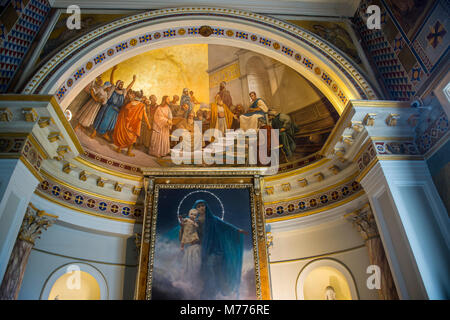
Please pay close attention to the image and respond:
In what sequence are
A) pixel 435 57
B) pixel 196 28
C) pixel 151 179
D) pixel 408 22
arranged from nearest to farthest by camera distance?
pixel 435 57 → pixel 408 22 → pixel 196 28 → pixel 151 179

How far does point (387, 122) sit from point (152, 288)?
5.62 meters

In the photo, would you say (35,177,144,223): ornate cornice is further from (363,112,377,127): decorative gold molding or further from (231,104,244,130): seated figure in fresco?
(363,112,377,127): decorative gold molding

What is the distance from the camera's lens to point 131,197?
784cm

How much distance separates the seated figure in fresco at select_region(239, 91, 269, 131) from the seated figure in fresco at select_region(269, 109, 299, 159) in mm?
248

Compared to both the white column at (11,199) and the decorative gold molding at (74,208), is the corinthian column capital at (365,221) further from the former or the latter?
the white column at (11,199)

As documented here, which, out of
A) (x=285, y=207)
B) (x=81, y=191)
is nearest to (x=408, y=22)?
(x=285, y=207)

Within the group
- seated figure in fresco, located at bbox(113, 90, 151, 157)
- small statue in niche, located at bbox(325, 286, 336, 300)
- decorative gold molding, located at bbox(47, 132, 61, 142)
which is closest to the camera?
decorative gold molding, located at bbox(47, 132, 61, 142)

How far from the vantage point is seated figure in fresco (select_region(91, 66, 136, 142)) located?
7652 mm

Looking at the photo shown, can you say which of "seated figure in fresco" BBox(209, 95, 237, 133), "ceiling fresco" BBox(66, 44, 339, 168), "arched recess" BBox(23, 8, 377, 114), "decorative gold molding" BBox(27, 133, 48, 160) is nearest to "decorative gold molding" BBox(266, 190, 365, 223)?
"ceiling fresco" BBox(66, 44, 339, 168)

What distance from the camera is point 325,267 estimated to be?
7.02 metres

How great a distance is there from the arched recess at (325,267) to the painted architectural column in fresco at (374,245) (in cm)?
78

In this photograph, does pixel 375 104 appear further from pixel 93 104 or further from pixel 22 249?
pixel 22 249
